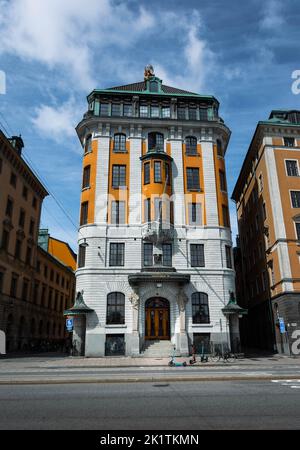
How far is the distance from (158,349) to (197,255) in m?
10.1

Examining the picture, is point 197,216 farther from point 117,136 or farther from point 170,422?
point 170,422

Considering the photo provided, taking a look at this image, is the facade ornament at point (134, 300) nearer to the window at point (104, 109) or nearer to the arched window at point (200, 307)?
the arched window at point (200, 307)

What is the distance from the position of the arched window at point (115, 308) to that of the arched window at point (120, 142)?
1601 centimetres

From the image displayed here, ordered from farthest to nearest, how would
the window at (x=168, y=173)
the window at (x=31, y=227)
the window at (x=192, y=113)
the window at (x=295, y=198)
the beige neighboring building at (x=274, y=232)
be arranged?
the window at (x=31, y=227) → the window at (x=192, y=113) → the window at (x=295, y=198) → the window at (x=168, y=173) → the beige neighboring building at (x=274, y=232)

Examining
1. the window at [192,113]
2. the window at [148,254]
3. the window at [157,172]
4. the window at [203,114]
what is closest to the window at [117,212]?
the window at [148,254]

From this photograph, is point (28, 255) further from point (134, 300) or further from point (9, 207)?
point (134, 300)

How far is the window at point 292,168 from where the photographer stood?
4200cm

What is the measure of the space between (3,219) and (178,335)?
24.3m

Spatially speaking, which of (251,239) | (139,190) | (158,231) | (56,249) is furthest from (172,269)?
(56,249)

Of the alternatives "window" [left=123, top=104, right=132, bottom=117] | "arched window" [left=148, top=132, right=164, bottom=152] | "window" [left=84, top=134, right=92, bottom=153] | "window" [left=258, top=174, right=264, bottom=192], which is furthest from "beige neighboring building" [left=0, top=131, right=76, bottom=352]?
"window" [left=258, top=174, right=264, bottom=192]

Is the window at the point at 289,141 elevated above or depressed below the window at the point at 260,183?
above

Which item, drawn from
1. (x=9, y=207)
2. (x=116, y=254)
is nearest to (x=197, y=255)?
(x=116, y=254)

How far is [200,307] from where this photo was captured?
35.2 meters

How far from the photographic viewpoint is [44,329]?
184ft
